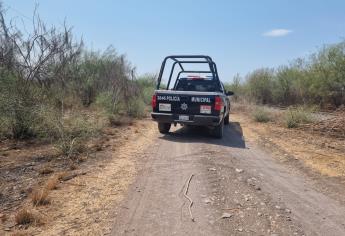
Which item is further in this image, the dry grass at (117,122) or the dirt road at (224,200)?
the dry grass at (117,122)

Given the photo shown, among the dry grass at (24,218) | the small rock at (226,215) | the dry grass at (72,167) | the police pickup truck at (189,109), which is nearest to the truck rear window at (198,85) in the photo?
the police pickup truck at (189,109)

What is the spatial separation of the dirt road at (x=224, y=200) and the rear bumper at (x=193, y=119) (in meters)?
2.13

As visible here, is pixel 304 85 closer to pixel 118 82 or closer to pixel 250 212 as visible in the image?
pixel 118 82

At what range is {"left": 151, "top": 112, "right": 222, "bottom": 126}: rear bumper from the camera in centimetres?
1113

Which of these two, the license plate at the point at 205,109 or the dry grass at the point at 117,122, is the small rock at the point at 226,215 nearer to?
the license plate at the point at 205,109

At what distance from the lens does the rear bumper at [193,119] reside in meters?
11.1

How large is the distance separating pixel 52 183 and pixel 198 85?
8633mm

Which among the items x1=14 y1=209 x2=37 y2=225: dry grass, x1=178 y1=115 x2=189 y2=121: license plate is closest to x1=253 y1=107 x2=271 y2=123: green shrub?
x1=178 y1=115 x2=189 y2=121: license plate

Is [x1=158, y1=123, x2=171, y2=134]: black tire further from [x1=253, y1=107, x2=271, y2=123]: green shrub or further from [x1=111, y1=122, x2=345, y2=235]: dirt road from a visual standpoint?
[x1=253, y1=107, x2=271, y2=123]: green shrub

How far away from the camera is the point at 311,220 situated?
16.0ft

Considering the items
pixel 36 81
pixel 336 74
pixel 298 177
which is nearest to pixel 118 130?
pixel 36 81

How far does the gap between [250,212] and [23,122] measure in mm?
6747

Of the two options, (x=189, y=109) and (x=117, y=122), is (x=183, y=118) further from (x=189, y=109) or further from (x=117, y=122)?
(x=117, y=122)

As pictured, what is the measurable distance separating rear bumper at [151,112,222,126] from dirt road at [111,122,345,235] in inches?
83.8
